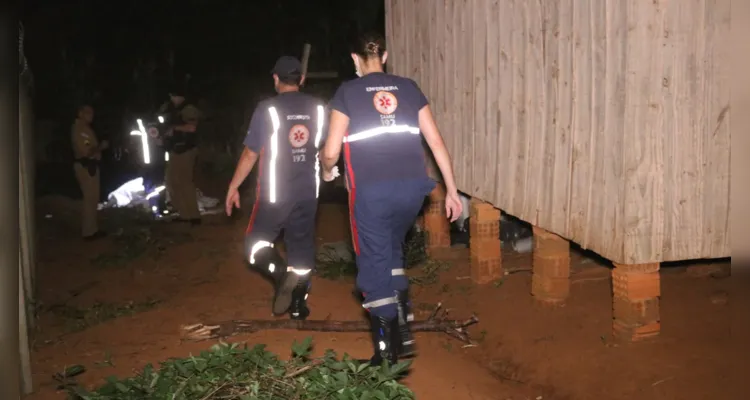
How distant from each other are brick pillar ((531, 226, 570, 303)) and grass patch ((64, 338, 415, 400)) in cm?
234

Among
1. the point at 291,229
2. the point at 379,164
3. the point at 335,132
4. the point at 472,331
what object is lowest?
the point at 472,331

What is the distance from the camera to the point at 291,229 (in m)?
6.43

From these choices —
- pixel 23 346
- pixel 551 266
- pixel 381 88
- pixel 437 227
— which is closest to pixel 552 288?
pixel 551 266

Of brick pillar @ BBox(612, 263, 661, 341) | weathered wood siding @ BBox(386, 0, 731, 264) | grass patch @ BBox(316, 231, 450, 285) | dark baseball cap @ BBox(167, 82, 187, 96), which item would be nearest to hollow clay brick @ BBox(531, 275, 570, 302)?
weathered wood siding @ BBox(386, 0, 731, 264)

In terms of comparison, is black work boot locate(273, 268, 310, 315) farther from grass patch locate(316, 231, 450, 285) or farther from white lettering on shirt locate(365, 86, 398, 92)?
white lettering on shirt locate(365, 86, 398, 92)

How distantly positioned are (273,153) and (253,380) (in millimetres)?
2345

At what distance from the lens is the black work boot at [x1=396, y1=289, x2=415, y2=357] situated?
A: 518 centimetres

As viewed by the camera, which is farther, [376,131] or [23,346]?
[376,131]

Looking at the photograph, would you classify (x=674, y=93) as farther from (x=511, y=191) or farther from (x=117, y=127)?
(x=117, y=127)

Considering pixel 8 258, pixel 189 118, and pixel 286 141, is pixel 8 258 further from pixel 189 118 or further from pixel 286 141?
pixel 189 118

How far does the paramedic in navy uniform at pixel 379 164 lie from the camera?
16.1ft

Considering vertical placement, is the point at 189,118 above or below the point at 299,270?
above

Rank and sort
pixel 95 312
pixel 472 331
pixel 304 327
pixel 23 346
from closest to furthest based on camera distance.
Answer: pixel 23 346, pixel 304 327, pixel 472 331, pixel 95 312

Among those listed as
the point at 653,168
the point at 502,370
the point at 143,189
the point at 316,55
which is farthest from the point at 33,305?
the point at 316,55
